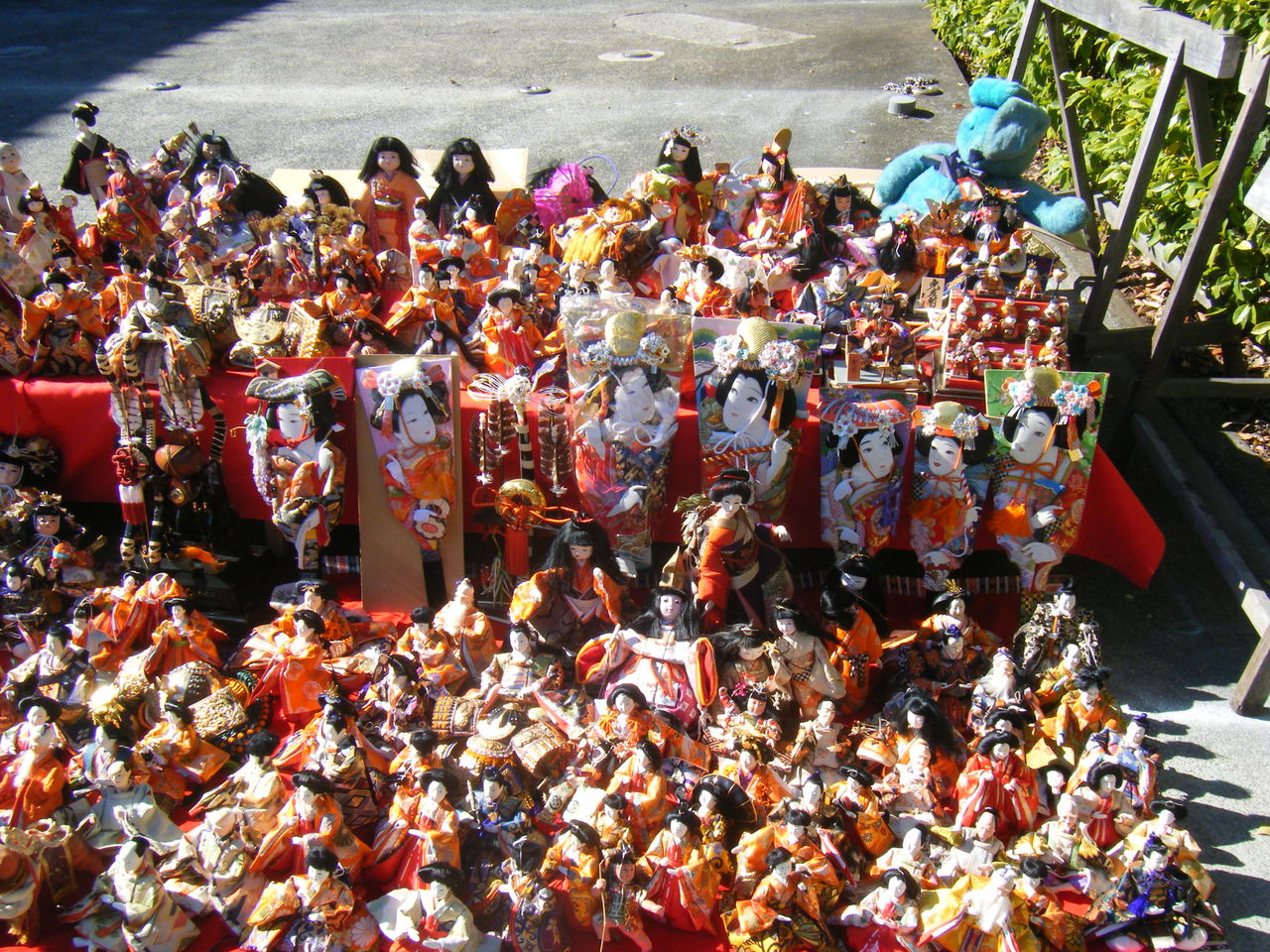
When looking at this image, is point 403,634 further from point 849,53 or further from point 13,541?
point 849,53

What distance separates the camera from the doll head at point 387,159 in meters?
5.68

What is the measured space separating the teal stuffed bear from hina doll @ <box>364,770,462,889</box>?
12.6ft

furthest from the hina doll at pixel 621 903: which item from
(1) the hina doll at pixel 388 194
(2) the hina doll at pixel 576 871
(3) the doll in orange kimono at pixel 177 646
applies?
(1) the hina doll at pixel 388 194

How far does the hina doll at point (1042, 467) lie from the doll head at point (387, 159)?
352 centimetres

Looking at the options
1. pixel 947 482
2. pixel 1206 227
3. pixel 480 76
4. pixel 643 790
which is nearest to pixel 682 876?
pixel 643 790

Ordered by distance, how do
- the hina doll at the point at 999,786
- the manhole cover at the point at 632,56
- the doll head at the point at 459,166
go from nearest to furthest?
the hina doll at the point at 999,786, the doll head at the point at 459,166, the manhole cover at the point at 632,56

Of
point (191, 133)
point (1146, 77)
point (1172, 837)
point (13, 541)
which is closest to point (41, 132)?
point (191, 133)

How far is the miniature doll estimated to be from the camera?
5.69 metres

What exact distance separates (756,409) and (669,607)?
88 cm

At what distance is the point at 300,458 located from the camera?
4188mm

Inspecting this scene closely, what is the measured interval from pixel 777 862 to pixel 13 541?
3365 mm

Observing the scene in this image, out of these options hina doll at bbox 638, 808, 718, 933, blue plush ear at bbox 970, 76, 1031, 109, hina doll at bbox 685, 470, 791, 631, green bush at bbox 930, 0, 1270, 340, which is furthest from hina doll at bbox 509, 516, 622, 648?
green bush at bbox 930, 0, 1270, 340

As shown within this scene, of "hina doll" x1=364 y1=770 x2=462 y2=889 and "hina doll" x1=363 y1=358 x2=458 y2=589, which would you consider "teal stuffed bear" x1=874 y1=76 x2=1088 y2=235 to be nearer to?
"hina doll" x1=363 y1=358 x2=458 y2=589

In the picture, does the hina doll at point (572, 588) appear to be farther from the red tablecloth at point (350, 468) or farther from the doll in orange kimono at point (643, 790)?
the doll in orange kimono at point (643, 790)
